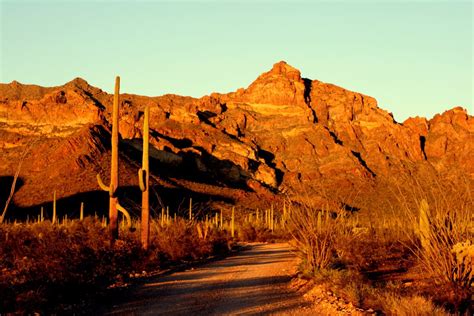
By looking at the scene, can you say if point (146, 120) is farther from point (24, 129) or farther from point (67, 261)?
point (24, 129)

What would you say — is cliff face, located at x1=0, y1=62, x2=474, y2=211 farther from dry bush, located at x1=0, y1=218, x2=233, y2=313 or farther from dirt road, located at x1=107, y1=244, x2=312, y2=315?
dirt road, located at x1=107, y1=244, x2=312, y2=315

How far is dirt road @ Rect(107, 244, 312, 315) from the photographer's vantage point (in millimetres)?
10492

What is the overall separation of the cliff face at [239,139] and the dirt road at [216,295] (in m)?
45.3

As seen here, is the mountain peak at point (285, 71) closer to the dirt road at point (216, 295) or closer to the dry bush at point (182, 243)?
the dry bush at point (182, 243)

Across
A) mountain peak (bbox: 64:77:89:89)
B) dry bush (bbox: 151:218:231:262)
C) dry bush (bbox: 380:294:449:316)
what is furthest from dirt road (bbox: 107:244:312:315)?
mountain peak (bbox: 64:77:89:89)

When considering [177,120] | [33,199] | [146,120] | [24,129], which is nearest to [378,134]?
[177,120]

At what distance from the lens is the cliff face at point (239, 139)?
6869 centimetres

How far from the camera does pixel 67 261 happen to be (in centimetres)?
1433

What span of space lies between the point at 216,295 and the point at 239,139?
98921 millimetres

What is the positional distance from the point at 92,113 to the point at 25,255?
80.0 meters

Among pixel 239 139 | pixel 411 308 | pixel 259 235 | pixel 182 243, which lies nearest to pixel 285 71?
pixel 239 139

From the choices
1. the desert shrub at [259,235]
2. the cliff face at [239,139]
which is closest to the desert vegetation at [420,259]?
the desert shrub at [259,235]

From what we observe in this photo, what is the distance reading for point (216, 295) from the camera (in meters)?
12.4

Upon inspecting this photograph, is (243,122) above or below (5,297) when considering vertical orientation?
above
